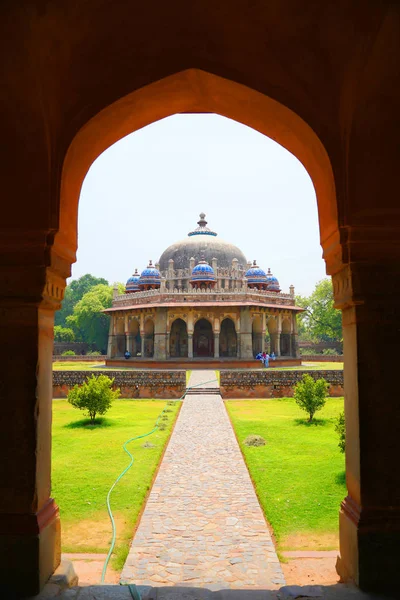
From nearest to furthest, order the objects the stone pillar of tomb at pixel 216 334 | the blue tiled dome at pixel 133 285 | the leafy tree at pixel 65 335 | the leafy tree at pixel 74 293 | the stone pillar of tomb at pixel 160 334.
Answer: the stone pillar of tomb at pixel 216 334 → the stone pillar of tomb at pixel 160 334 → the blue tiled dome at pixel 133 285 → the leafy tree at pixel 65 335 → the leafy tree at pixel 74 293

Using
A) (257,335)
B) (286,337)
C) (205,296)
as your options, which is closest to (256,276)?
(286,337)

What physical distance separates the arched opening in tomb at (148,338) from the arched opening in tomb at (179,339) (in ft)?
4.79

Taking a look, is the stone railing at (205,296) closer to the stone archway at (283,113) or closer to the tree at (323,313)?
the tree at (323,313)

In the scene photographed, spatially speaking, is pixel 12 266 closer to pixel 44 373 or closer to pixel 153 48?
pixel 44 373

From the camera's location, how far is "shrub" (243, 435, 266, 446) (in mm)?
9188

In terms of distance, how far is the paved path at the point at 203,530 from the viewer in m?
3.96

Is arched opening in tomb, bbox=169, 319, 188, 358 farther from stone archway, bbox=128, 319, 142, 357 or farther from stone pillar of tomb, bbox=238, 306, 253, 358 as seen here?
stone pillar of tomb, bbox=238, 306, 253, 358

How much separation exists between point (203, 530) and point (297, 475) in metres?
2.66

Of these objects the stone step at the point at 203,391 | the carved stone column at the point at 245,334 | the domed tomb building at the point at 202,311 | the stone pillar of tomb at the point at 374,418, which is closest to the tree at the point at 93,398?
the stone step at the point at 203,391

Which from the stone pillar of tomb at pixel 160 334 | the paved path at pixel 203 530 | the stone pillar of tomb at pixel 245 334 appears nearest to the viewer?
the paved path at pixel 203 530

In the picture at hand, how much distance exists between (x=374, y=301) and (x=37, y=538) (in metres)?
2.81

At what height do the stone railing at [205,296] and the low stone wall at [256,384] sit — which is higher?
the stone railing at [205,296]

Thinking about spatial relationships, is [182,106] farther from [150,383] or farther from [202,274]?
[202,274]

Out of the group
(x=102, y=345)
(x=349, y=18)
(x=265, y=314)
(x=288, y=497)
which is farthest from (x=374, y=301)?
(x=102, y=345)
